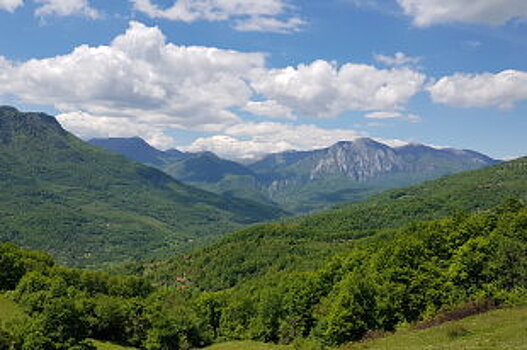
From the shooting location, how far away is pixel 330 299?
95000 millimetres

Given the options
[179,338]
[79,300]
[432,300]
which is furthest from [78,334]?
[432,300]

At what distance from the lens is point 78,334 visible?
81875mm

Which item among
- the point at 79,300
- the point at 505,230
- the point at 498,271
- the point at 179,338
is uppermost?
the point at 505,230

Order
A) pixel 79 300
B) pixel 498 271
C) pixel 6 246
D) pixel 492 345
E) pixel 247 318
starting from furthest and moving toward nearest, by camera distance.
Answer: pixel 6 246 < pixel 247 318 < pixel 79 300 < pixel 498 271 < pixel 492 345

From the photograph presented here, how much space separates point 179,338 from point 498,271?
230 feet

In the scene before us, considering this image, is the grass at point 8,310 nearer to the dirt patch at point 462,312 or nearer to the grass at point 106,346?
the grass at point 106,346

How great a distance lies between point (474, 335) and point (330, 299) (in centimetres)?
4920

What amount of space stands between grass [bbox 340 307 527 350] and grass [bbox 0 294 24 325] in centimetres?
7373

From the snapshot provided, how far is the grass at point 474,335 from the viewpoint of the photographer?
41.1 m

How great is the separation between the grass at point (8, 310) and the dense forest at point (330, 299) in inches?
71.9

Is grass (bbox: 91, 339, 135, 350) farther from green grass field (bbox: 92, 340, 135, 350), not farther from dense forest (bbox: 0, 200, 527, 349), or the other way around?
dense forest (bbox: 0, 200, 527, 349)

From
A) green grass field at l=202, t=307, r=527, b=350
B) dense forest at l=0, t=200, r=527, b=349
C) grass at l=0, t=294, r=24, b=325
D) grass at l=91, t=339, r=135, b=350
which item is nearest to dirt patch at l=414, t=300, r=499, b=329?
dense forest at l=0, t=200, r=527, b=349

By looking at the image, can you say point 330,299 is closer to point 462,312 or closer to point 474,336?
point 462,312

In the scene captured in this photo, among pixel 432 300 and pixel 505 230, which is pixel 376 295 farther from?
pixel 505 230
